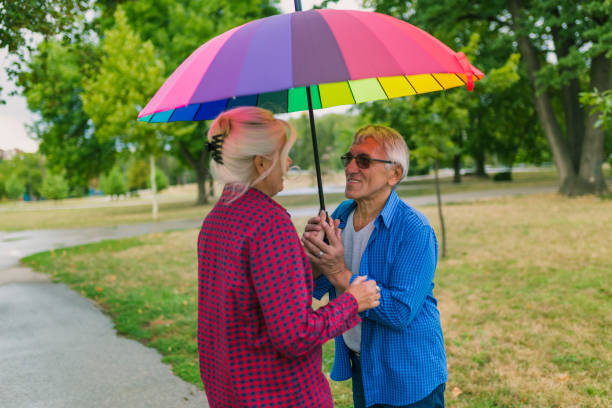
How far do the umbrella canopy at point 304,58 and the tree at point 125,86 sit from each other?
17859 mm

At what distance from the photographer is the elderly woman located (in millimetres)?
1477

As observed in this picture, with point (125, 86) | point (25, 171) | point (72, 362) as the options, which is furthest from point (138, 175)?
point (72, 362)

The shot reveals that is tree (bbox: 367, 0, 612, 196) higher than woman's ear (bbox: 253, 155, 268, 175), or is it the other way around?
tree (bbox: 367, 0, 612, 196)

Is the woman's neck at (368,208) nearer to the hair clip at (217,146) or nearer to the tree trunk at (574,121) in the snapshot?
the hair clip at (217,146)

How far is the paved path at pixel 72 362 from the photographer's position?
12.5 feet

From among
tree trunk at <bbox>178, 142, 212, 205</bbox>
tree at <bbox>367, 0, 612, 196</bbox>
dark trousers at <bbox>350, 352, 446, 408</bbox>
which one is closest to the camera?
dark trousers at <bbox>350, 352, 446, 408</bbox>

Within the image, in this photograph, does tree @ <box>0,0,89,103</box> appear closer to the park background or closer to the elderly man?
the park background

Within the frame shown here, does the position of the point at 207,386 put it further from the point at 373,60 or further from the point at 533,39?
the point at 533,39

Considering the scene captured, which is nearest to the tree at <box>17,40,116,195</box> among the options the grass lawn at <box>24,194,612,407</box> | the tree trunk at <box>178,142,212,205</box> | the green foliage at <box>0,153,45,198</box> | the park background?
the park background

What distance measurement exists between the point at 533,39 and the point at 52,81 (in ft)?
55.6

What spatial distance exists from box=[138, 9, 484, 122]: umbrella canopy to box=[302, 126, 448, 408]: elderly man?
48cm

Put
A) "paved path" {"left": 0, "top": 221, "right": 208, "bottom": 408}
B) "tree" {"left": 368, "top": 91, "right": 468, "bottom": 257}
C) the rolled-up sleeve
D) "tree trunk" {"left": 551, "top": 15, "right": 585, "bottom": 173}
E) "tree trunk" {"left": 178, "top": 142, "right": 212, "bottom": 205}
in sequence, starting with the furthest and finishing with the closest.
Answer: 1. "tree trunk" {"left": 178, "top": 142, "right": 212, "bottom": 205}
2. "tree trunk" {"left": 551, "top": 15, "right": 585, "bottom": 173}
3. "tree" {"left": 368, "top": 91, "right": 468, "bottom": 257}
4. "paved path" {"left": 0, "top": 221, "right": 208, "bottom": 408}
5. the rolled-up sleeve

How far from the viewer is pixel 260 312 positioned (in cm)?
155

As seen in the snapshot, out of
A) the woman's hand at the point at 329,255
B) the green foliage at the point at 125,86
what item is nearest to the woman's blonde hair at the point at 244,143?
the woman's hand at the point at 329,255
